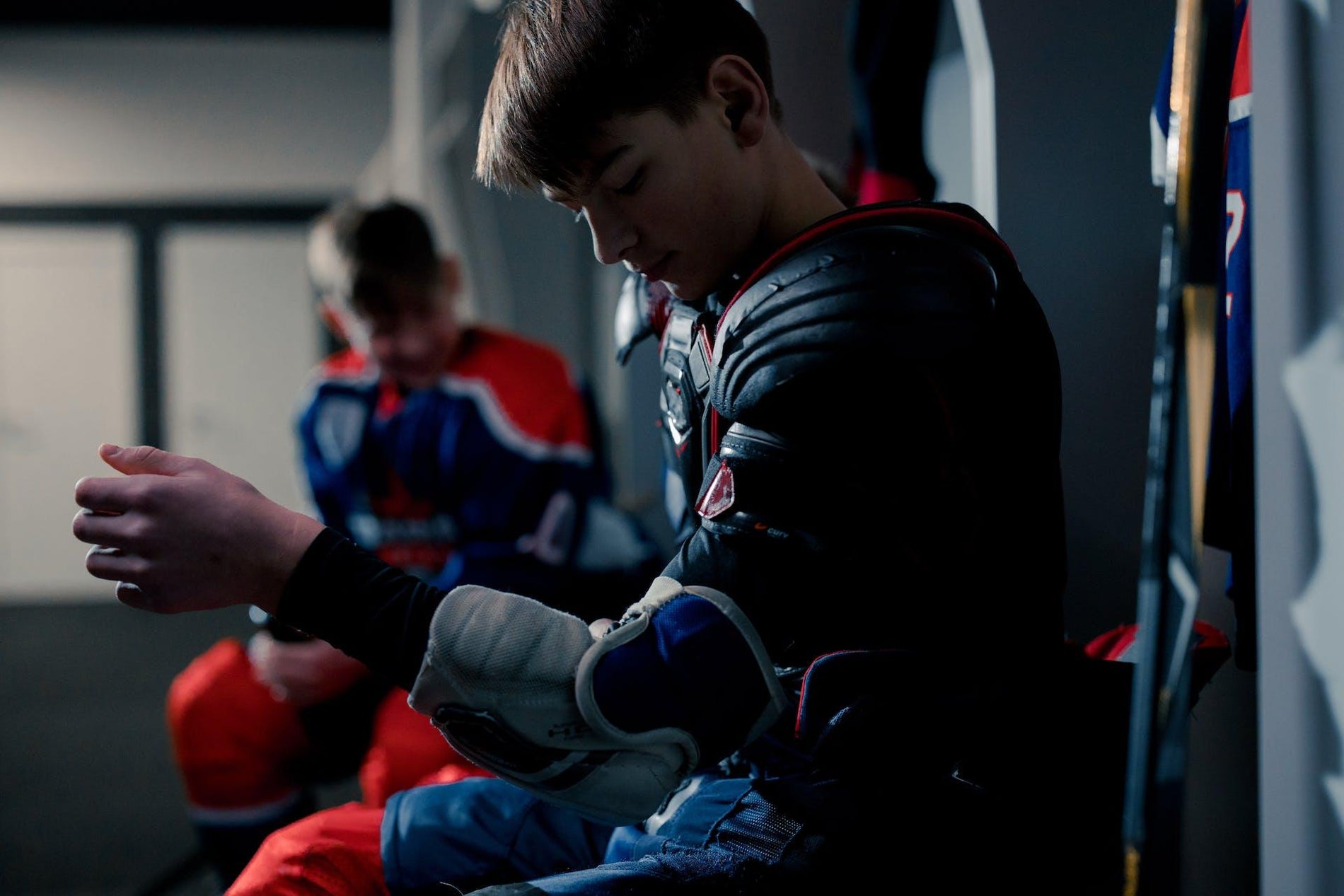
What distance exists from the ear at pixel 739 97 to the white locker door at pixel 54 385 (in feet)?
16.0

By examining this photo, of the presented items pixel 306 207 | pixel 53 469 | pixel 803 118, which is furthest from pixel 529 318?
pixel 53 469

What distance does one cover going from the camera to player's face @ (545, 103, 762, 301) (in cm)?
56

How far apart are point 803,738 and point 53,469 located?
5121 mm

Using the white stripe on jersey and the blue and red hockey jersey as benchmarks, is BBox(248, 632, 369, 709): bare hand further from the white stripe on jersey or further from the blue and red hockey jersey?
the white stripe on jersey

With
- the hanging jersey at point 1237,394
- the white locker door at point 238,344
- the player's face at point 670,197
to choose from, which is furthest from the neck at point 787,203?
the white locker door at point 238,344

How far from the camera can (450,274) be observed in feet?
5.11

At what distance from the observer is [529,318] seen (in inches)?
106

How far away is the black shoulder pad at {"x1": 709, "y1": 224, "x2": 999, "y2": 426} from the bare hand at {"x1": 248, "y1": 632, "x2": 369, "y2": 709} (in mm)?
982

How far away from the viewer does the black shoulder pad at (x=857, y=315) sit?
0.48 meters

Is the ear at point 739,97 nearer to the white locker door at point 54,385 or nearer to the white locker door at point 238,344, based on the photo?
the white locker door at point 238,344

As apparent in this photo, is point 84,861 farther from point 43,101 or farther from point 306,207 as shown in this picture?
point 43,101

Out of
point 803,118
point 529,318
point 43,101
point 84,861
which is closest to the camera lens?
point 803,118

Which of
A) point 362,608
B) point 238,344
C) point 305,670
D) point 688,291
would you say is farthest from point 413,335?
point 238,344

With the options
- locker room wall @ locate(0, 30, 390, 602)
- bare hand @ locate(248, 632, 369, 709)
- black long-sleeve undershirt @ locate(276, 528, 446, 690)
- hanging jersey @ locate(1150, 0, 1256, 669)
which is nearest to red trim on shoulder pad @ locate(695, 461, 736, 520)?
black long-sleeve undershirt @ locate(276, 528, 446, 690)
